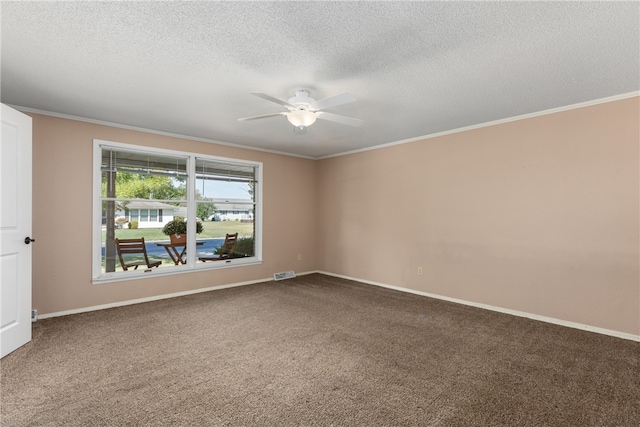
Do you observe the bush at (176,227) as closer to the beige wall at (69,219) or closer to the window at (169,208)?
the window at (169,208)

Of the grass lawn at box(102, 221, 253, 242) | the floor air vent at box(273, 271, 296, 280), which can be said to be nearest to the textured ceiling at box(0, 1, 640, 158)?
the grass lawn at box(102, 221, 253, 242)

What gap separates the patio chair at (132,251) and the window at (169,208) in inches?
0.6

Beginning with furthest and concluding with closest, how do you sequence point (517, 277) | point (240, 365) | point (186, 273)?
1. point (186, 273)
2. point (517, 277)
3. point (240, 365)

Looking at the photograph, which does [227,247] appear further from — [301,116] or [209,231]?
[301,116]

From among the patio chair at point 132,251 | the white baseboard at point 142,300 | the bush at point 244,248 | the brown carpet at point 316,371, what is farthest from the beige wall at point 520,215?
the patio chair at point 132,251

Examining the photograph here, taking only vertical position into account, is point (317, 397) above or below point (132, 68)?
below

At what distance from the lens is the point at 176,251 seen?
489 centimetres

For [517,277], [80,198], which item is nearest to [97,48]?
[80,198]

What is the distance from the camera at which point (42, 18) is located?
195 centimetres

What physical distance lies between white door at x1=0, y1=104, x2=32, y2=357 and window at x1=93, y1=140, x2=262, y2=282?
104 centimetres

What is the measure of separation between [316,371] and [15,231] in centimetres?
299

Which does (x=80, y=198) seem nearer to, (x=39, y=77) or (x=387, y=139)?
(x=39, y=77)

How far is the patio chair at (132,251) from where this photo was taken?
438 cm

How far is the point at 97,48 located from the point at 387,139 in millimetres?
3867
